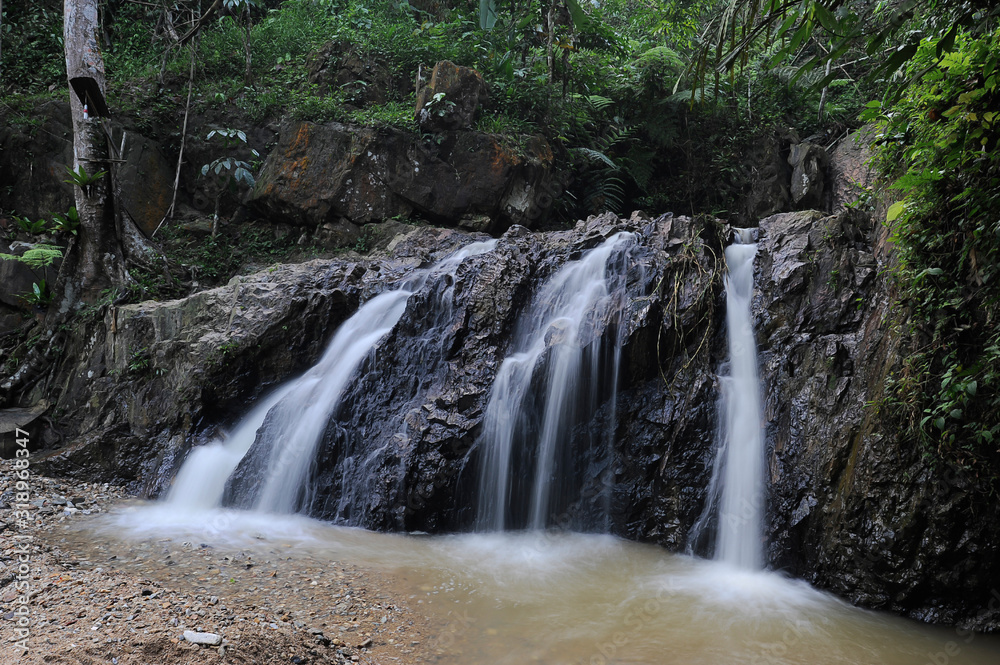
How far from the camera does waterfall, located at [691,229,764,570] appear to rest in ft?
14.7

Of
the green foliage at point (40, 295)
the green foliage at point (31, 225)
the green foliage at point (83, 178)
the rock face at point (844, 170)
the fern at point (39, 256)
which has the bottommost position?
the green foliage at point (40, 295)

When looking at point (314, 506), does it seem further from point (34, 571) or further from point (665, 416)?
point (665, 416)

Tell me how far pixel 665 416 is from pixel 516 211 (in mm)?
5485

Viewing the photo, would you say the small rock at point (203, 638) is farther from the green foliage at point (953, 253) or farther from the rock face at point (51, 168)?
the rock face at point (51, 168)

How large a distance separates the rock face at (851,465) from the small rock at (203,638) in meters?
3.73

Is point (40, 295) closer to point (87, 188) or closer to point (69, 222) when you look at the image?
point (69, 222)

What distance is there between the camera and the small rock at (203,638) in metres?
2.55

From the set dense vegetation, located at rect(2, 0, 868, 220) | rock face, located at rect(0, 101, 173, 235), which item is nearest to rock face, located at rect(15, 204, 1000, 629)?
rock face, located at rect(0, 101, 173, 235)

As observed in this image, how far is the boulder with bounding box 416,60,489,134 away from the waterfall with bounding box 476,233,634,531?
563 centimetres

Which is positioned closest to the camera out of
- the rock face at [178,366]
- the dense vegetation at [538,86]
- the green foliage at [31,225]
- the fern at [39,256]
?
the rock face at [178,366]

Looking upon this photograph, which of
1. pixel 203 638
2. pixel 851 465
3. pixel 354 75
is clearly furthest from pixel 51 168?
pixel 851 465

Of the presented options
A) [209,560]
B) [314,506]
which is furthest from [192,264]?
[209,560]

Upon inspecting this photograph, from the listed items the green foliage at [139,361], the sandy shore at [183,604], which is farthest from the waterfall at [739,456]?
the green foliage at [139,361]

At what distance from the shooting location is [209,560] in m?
4.02
